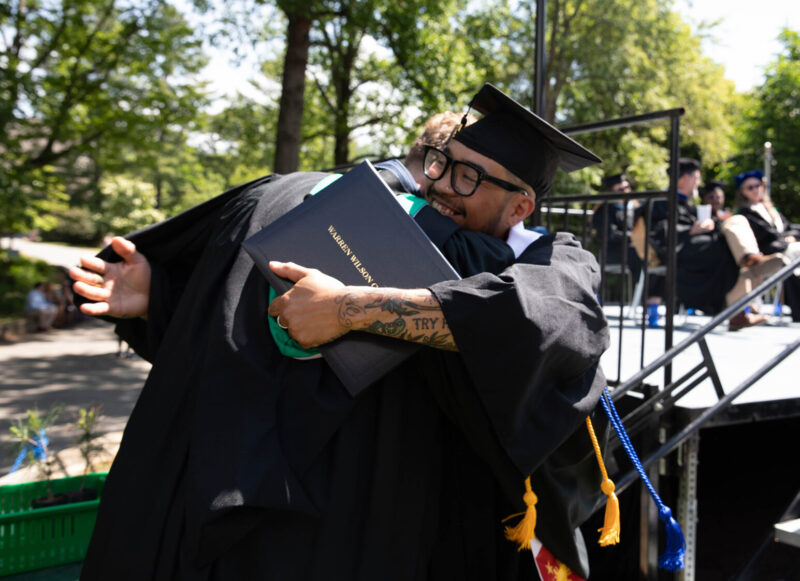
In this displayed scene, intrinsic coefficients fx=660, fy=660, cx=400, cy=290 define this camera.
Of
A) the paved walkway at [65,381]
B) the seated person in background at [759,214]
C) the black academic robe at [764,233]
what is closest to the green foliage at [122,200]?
the paved walkway at [65,381]

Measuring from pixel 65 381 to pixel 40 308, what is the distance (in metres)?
6.01

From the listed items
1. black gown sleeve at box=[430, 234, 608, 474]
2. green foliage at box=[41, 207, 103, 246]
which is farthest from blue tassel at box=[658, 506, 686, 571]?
green foliage at box=[41, 207, 103, 246]

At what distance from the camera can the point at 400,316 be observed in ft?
5.14

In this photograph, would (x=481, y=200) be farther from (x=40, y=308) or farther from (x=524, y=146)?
(x=40, y=308)

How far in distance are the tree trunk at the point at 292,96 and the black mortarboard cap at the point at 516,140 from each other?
705 cm

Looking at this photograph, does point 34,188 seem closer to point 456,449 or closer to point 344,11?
point 344,11

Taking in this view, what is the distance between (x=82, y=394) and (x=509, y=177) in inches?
303

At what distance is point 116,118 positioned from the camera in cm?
1331

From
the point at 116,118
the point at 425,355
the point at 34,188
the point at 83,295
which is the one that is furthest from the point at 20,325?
the point at 425,355

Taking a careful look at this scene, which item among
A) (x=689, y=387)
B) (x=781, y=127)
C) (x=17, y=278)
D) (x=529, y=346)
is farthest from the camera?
(x=781, y=127)

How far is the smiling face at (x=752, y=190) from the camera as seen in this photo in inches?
253

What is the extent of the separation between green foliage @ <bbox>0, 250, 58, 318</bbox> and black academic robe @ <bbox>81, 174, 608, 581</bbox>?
1433 cm

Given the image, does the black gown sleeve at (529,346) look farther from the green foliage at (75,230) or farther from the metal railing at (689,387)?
the green foliage at (75,230)

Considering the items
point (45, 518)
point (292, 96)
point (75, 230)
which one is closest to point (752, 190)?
point (292, 96)
